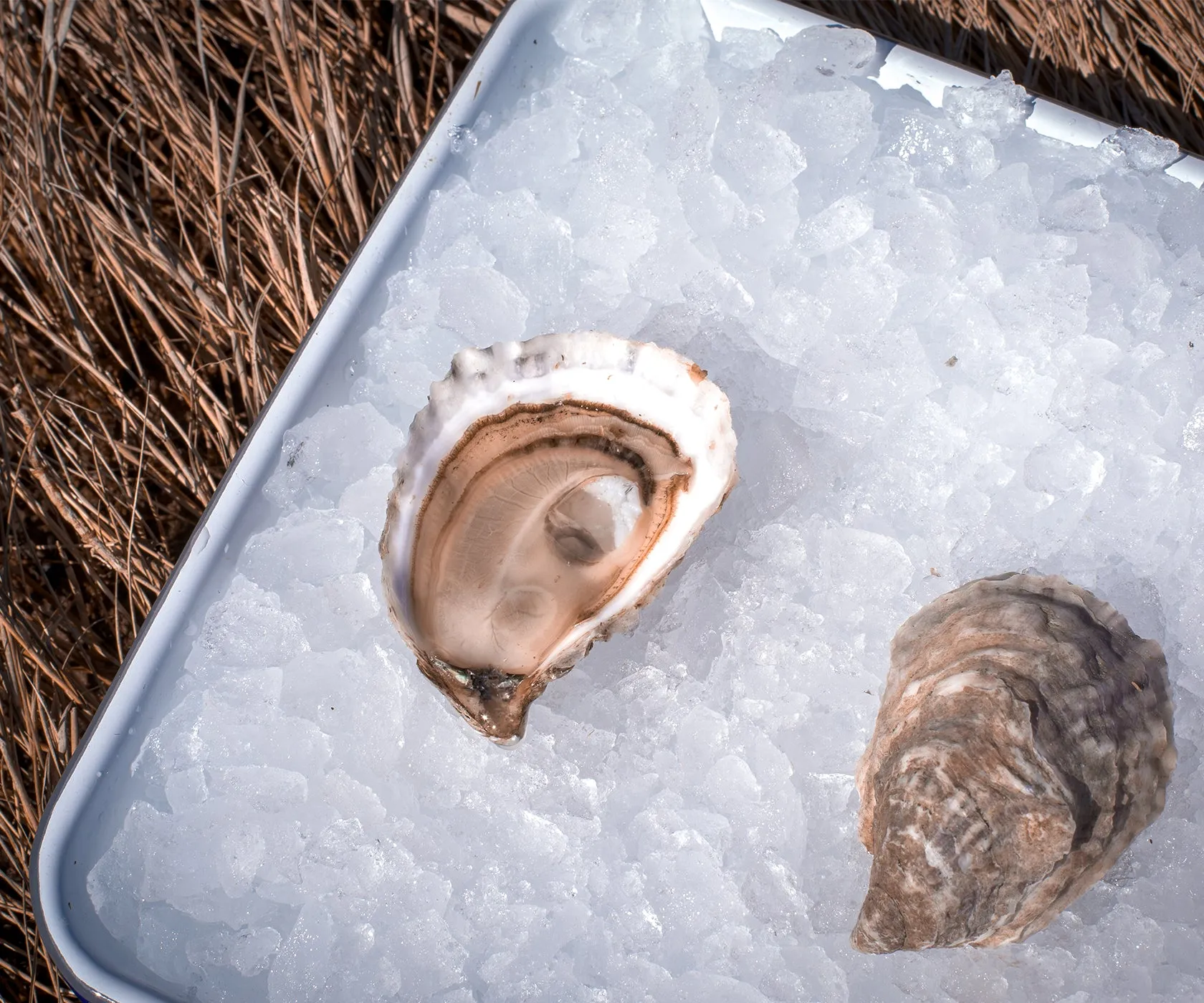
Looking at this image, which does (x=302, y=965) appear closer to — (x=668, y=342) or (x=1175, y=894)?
(x=668, y=342)

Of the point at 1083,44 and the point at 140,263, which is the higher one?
the point at 1083,44

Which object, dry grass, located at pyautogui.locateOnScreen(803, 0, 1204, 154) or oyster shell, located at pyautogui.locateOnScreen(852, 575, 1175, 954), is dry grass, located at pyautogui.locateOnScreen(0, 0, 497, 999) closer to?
dry grass, located at pyautogui.locateOnScreen(803, 0, 1204, 154)

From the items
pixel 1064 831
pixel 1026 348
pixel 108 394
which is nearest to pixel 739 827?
pixel 1064 831

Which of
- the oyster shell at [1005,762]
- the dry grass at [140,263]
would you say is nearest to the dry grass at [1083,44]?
the dry grass at [140,263]

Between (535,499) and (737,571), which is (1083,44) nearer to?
(737,571)

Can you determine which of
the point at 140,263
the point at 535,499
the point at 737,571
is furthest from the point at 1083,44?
the point at 140,263

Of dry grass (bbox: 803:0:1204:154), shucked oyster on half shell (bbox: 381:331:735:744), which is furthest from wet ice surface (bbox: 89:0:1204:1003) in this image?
dry grass (bbox: 803:0:1204:154)

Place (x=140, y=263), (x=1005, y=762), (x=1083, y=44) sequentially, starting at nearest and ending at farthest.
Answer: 1. (x=1005, y=762)
2. (x=1083, y=44)
3. (x=140, y=263)
